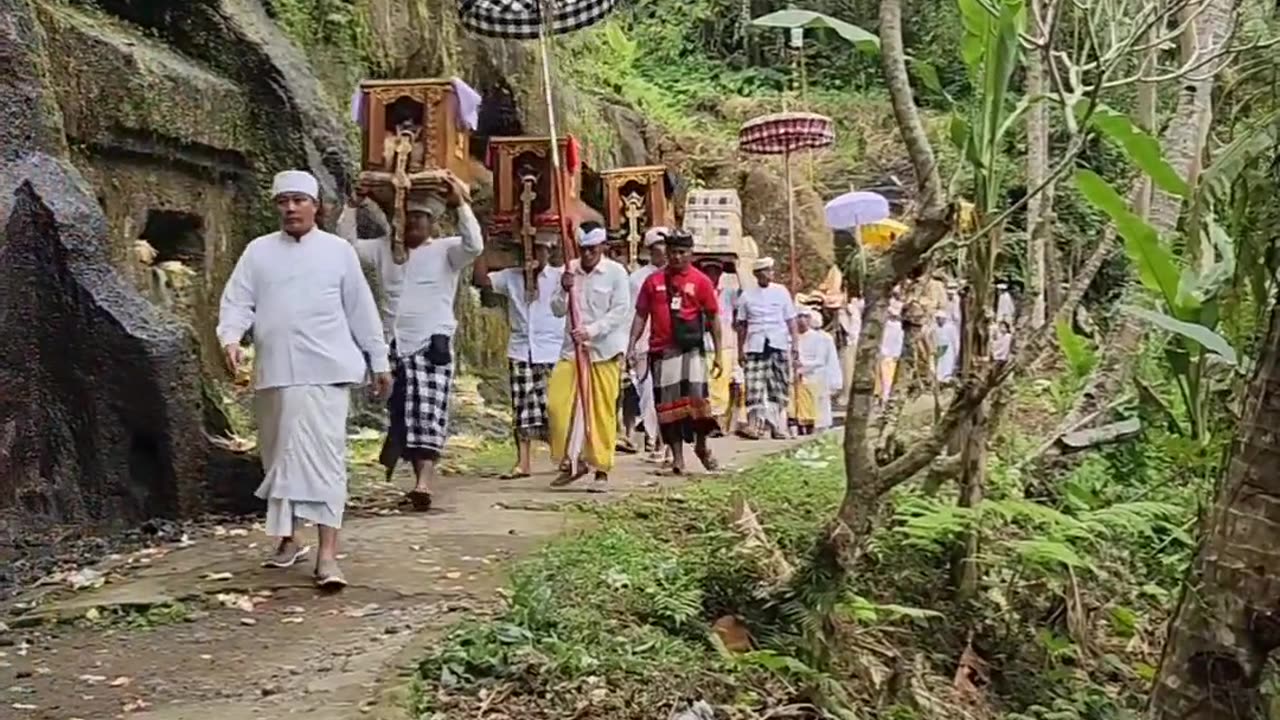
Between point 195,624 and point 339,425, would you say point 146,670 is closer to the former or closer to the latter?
point 195,624

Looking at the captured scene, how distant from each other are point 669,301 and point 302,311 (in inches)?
162

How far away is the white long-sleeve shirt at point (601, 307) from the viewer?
9328 millimetres

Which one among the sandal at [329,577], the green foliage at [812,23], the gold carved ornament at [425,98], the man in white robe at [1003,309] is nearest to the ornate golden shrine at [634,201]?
the man in white robe at [1003,309]

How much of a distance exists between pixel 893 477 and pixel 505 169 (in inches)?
195

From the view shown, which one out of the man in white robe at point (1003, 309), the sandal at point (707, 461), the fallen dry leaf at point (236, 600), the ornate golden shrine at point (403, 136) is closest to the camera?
the fallen dry leaf at point (236, 600)

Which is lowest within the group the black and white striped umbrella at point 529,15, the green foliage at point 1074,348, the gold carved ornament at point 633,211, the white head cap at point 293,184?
the green foliage at point 1074,348

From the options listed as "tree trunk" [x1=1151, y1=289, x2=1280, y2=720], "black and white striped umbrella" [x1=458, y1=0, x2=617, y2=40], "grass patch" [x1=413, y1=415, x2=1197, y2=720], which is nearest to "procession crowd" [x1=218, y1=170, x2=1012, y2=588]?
"grass patch" [x1=413, y1=415, x2=1197, y2=720]

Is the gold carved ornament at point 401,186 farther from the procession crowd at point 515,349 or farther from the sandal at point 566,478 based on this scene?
the sandal at point 566,478

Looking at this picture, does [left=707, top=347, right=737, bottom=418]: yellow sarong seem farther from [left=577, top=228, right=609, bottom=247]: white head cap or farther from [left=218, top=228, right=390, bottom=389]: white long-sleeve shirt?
[left=218, top=228, right=390, bottom=389]: white long-sleeve shirt

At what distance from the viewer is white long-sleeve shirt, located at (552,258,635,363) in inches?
367

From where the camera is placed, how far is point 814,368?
15.8m

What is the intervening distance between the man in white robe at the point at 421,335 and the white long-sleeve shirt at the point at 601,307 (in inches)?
55.0

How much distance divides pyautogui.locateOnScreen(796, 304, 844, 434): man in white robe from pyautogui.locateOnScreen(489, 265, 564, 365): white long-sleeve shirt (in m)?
6.02

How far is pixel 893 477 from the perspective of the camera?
16.7 ft
